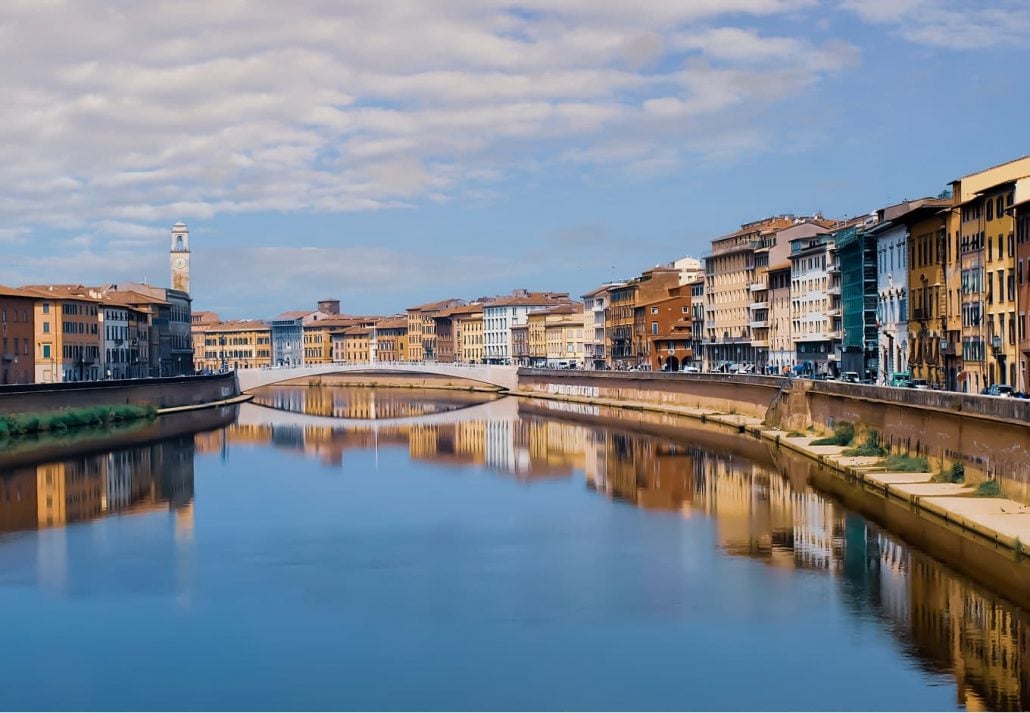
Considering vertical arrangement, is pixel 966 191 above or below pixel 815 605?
above

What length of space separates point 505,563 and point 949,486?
1270 cm

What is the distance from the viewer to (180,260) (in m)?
161

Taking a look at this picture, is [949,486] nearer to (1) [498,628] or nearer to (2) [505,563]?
(2) [505,563]

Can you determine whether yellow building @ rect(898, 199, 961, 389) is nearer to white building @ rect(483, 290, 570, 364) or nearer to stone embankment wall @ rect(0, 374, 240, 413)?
stone embankment wall @ rect(0, 374, 240, 413)

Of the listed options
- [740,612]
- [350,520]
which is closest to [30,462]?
[350,520]

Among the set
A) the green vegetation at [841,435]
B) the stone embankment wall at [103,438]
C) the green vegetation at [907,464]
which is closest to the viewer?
the green vegetation at [907,464]

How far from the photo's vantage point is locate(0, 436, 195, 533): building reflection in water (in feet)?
137

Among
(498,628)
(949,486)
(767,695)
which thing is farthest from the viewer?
(949,486)

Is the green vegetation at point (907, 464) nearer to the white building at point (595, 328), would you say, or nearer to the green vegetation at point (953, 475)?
the green vegetation at point (953, 475)

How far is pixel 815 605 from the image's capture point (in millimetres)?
27562

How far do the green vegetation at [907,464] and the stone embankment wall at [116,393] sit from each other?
41.7 metres

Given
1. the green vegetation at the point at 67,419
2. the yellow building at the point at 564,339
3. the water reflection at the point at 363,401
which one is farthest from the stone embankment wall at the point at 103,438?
the yellow building at the point at 564,339

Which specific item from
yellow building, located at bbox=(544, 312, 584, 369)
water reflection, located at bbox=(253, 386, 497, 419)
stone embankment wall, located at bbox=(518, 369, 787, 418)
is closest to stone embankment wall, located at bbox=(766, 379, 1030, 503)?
stone embankment wall, located at bbox=(518, 369, 787, 418)

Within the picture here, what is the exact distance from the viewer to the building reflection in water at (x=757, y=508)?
24000 mm
